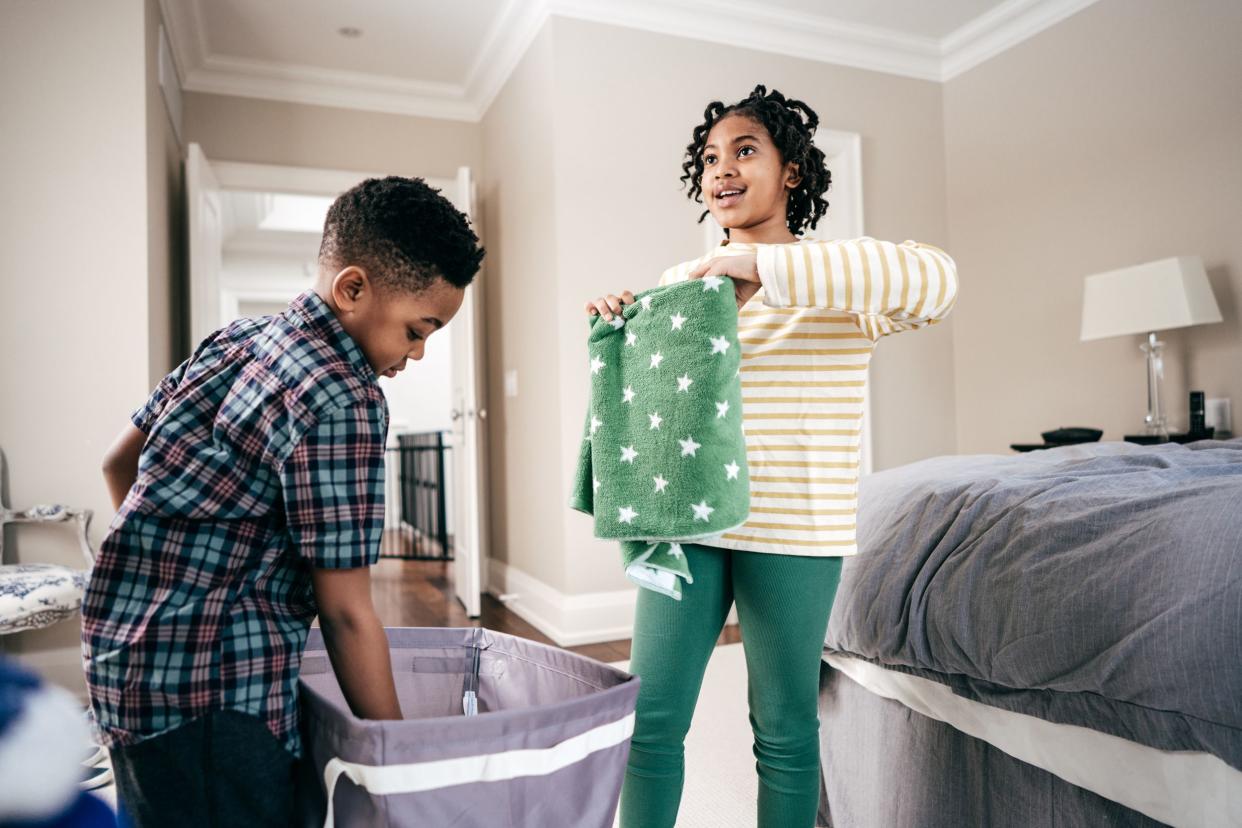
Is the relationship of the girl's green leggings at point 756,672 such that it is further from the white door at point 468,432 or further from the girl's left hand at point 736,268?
the white door at point 468,432

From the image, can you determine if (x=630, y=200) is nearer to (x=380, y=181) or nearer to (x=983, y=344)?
(x=983, y=344)

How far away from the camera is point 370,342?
0.84 meters

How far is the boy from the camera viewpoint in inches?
28.3

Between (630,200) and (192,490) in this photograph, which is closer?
(192,490)

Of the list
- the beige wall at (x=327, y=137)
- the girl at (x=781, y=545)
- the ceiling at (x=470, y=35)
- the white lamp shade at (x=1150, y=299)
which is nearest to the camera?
the girl at (x=781, y=545)

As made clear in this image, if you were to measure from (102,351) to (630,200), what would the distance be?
2.05 m

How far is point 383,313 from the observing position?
2.75 ft

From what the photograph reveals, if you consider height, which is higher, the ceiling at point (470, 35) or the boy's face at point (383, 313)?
the ceiling at point (470, 35)

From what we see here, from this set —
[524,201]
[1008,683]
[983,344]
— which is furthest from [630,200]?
[1008,683]

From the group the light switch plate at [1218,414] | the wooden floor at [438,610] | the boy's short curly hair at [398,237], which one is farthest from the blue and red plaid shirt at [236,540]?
the light switch plate at [1218,414]

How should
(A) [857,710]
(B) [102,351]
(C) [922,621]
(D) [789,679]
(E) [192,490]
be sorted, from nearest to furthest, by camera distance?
(E) [192,490] < (D) [789,679] < (C) [922,621] < (A) [857,710] < (B) [102,351]

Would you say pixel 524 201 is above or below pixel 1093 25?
below

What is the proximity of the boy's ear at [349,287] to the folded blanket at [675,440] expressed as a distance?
0.37 meters

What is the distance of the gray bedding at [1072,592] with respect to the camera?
985 mm
